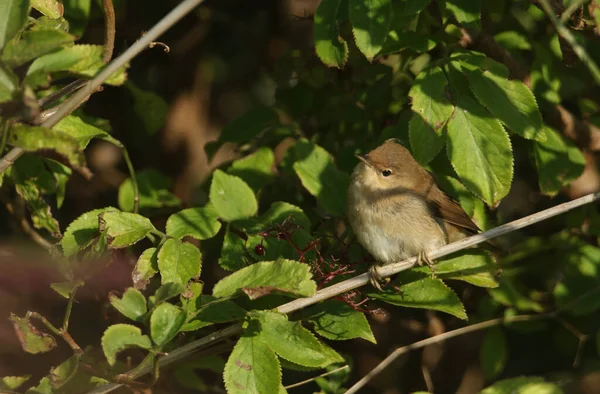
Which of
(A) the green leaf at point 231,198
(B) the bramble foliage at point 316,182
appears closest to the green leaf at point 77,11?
(B) the bramble foliage at point 316,182

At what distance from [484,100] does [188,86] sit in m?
2.48

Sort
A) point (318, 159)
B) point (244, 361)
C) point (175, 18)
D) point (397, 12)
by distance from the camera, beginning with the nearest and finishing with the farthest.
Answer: point (175, 18) < point (244, 361) < point (397, 12) < point (318, 159)

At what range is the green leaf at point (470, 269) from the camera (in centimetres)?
275

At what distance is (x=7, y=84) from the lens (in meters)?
1.76

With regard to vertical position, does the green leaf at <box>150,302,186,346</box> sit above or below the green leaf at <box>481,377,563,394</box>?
above

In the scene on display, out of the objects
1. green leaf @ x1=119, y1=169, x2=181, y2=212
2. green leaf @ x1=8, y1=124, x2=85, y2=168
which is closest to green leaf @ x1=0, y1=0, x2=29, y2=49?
green leaf @ x1=8, y1=124, x2=85, y2=168

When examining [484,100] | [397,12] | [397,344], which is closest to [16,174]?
[397,12]

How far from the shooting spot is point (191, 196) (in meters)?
4.51

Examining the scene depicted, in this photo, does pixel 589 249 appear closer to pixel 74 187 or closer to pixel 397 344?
pixel 397 344

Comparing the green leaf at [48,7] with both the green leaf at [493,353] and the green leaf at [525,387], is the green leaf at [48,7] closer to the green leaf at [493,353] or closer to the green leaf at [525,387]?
the green leaf at [525,387]

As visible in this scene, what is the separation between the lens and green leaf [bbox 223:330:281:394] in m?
2.16

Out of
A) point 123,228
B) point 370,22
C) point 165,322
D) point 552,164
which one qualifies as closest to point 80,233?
point 123,228

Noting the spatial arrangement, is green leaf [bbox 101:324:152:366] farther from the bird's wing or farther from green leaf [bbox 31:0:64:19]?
the bird's wing

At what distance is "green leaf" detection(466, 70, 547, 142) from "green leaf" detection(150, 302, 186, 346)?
45.6 inches
